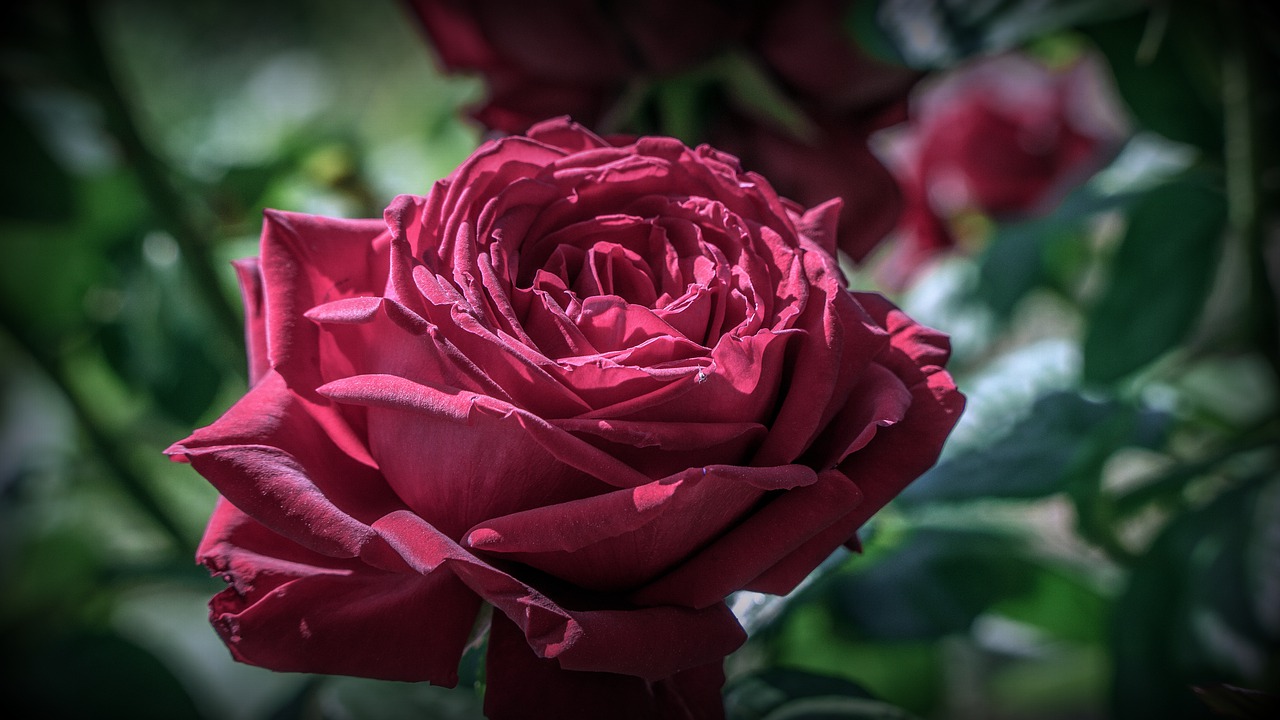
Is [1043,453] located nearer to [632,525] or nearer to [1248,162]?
[1248,162]

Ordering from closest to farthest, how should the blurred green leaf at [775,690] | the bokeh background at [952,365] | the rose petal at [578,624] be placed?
the rose petal at [578,624]
the blurred green leaf at [775,690]
the bokeh background at [952,365]

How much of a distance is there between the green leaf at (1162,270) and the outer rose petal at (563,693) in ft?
1.07

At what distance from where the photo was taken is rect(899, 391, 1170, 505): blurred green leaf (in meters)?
0.41

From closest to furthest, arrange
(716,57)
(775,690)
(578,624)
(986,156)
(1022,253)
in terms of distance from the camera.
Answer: (578,624), (775,690), (716,57), (1022,253), (986,156)

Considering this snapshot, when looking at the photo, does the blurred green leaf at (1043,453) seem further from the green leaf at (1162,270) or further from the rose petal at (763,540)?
the rose petal at (763,540)

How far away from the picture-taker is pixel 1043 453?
436mm

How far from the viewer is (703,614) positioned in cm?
23

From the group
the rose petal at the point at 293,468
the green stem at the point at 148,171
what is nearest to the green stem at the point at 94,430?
the green stem at the point at 148,171

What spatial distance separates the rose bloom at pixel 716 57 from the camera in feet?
1.37

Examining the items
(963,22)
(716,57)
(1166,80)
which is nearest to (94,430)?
(716,57)

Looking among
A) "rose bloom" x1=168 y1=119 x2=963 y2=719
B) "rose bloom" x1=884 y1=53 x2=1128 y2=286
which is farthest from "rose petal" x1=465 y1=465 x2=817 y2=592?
"rose bloom" x1=884 y1=53 x2=1128 y2=286

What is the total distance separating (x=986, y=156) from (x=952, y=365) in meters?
0.23

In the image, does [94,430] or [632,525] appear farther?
[94,430]

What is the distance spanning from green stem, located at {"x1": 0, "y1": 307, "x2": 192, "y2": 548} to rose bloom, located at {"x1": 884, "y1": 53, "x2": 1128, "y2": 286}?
0.56 meters
